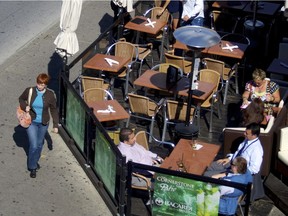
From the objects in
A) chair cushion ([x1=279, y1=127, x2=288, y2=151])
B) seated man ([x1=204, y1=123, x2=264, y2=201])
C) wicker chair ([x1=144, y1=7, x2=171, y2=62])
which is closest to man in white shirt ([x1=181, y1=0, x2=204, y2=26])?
wicker chair ([x1=144, y1=7, x2=171, y2=62])

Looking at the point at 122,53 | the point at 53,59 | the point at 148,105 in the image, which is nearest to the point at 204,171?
the point at 148,105

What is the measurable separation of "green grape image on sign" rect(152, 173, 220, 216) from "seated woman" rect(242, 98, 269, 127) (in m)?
2.40

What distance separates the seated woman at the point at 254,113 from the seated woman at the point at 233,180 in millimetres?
1358

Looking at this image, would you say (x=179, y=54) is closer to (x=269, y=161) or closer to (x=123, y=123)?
(x=123, y=123)

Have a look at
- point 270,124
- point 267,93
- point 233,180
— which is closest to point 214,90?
point 267,93

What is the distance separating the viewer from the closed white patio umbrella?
52.1 feet

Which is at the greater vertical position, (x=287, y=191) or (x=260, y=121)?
(x=260, y=121)

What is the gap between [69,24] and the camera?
52.6 ft

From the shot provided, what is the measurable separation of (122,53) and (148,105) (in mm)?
2370

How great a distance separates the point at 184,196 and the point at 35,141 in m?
3.04

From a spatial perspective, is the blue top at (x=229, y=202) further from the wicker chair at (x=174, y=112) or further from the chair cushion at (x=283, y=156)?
the wicker chair at (x=174, y=112)

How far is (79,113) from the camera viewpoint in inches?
561

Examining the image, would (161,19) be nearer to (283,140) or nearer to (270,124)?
(270,124)

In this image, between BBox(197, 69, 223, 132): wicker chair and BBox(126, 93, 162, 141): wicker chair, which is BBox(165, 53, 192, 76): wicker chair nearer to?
BBox(197, 69, 223, 132): wicker chair
